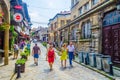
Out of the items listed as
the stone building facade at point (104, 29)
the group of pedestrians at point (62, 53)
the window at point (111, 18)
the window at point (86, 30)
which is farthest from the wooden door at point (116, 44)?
the window at point (86, 30)

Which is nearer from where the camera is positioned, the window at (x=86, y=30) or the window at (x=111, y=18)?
the window at (x=111, y=18)

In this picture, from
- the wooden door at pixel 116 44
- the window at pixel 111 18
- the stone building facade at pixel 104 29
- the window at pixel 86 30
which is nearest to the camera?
the wooden door at pixel 116 44

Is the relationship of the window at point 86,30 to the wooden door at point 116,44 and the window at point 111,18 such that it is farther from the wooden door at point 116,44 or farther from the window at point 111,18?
the wooden door at point 116,44

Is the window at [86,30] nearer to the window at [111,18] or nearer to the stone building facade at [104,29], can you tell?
the stone building facade at [104,29]

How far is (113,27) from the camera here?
52.5 ft

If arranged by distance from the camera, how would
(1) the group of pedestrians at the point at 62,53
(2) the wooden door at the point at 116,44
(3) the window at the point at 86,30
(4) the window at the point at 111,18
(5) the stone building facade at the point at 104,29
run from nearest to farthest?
(1) the group of pedestrians at the point at 62,53
(2) the wooden door at the point at 116,44
(4) the window at the point at 111,18
(5) the stone building facade at the point at 104,29
(3) the window at the point at 86,30

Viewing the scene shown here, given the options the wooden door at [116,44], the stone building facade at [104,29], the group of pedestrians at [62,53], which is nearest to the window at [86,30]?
the stone building facade at [104,29]

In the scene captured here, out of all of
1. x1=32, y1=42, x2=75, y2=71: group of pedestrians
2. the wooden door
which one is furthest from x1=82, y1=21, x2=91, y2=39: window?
x1=32, y1=42, x2=75, y2=71: group of pedestrians

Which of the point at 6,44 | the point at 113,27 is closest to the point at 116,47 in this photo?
the point at 113,27

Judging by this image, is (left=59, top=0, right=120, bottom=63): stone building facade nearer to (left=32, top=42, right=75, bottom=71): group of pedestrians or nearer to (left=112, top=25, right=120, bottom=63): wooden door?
(left=112, top=25, right=120, bottom=63): wooden door

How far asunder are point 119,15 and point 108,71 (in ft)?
14.2

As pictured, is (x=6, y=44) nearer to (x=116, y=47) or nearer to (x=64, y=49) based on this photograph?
(x=64, y=49)

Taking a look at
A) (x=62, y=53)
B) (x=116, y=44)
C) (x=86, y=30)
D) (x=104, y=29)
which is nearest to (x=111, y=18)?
(x=104, y=29)

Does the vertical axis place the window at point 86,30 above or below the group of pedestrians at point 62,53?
above
